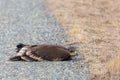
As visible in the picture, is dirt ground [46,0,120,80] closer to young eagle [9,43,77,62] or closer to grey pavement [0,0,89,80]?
Result: grey pavement [0,0,89,80]

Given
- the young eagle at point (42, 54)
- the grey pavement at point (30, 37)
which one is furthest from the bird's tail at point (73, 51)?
the grey pavement at point (30, 37)

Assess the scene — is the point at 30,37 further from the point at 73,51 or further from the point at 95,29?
the point at 73,51

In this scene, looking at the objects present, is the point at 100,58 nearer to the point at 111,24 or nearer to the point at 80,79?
the point at 80,79

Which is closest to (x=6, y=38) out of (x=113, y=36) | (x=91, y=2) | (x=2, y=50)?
(x=2, y=50)

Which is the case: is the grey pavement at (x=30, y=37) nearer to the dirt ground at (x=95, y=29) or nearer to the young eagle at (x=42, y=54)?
the young eagle at (x=42, y=54)

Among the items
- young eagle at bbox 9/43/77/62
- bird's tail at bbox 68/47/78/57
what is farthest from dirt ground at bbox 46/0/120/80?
young eagle at bbox 9/43/77/62

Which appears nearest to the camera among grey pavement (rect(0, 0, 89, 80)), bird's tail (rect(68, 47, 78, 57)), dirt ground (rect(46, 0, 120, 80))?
grey pavement (rect(0, 0, 89, 80))

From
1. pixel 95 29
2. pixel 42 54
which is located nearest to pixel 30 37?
pixel 95 29
